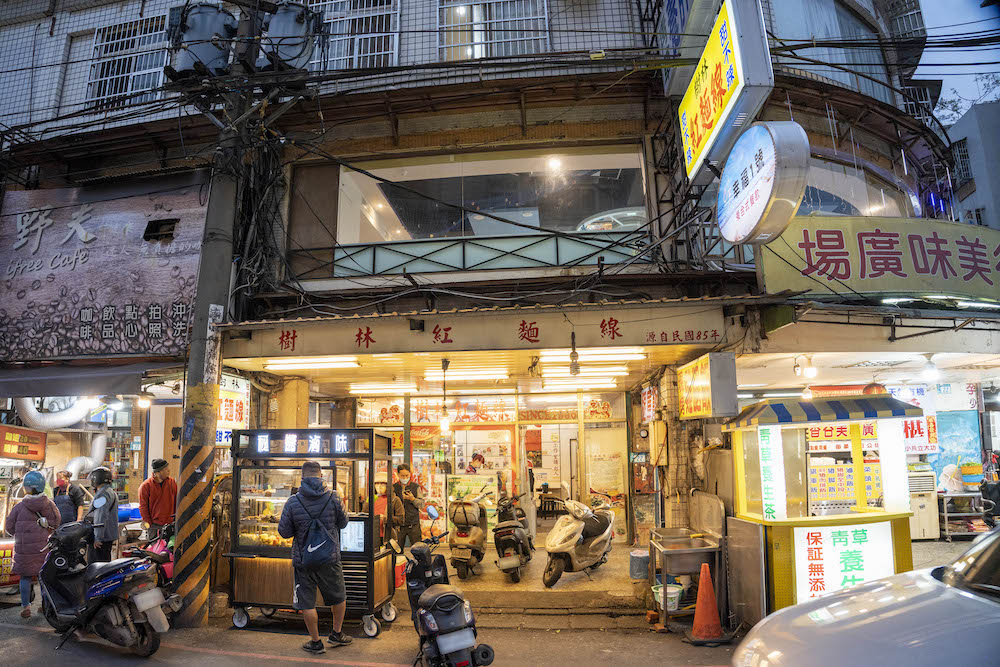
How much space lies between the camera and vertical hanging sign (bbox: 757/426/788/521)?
7312mm

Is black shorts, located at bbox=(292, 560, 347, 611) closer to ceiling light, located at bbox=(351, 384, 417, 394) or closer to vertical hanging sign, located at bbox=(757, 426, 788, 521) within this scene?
vertical hanging sign, located at bbox=(757, 426, 788, 521)

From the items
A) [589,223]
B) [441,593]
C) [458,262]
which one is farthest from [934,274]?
[441,593]

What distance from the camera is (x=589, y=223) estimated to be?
1034 centimetres

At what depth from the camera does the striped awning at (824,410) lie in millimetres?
7168

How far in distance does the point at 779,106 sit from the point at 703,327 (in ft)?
15.4

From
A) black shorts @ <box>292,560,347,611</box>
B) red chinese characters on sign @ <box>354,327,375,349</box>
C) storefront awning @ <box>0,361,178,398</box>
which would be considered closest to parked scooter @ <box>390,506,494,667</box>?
black shorts @ <box>292,560,347,611</box>

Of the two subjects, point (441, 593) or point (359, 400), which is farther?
point (359, 400)

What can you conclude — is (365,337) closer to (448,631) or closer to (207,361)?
(207,361)

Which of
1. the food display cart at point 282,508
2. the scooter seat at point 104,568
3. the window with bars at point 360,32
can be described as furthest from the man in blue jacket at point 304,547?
the window with bars at point 360,32

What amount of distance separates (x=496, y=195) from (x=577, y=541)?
6087 millimetres

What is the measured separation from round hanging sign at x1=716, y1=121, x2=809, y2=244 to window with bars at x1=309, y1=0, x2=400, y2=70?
309 inches

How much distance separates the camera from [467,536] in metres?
10.3

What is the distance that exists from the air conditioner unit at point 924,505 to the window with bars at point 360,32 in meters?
13.6

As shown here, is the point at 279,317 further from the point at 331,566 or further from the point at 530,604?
the point at 530,604
